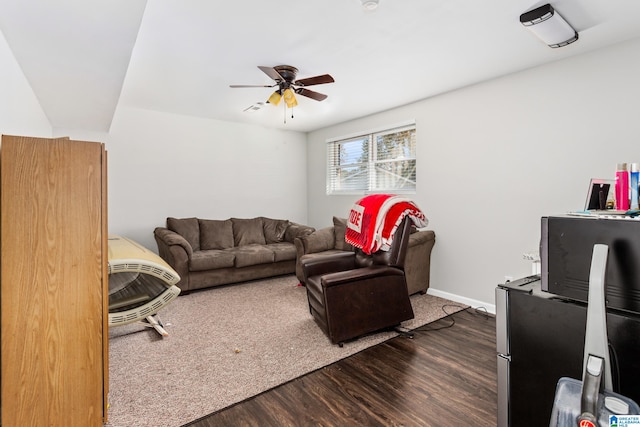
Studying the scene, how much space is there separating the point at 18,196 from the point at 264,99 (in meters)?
3.27

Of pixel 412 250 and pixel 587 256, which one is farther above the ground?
pixel 587 256

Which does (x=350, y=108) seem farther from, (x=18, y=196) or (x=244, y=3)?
(x=18, y=196)

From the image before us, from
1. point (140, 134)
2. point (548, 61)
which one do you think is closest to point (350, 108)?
point (548, 61)

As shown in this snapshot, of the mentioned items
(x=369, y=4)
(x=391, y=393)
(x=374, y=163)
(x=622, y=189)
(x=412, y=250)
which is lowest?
(x=391, y=393)

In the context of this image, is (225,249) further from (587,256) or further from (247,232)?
(587,256)

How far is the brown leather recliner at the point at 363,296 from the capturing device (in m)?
2.60

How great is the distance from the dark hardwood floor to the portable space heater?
1026 mm

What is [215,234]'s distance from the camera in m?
4.88

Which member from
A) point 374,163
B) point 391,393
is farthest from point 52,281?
point 374,163

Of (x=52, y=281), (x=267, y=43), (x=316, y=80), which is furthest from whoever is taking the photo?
(x=316, y=80)

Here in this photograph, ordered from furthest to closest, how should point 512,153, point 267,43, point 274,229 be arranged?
point 274,229
point 512,153
point 267,43

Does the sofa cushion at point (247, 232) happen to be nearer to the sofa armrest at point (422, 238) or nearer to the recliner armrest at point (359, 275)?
the sofa armrest at point (422, 238)

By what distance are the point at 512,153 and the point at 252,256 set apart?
136 inches

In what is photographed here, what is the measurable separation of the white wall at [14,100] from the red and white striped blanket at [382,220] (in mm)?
2680
